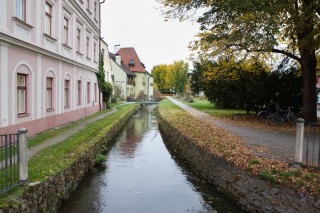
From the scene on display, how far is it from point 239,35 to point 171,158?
251 inches

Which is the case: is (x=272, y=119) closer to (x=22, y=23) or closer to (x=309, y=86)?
(x=309, y=86)

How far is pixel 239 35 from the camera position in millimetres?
14406

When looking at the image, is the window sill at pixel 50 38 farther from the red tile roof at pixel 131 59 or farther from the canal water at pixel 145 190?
the red tile roof at pixel 131 59

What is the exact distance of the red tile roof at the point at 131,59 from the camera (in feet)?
241

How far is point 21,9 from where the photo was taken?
39.2ft

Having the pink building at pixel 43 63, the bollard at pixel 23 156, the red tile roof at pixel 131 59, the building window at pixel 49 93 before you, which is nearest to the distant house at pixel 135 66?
the red tile roof at pixel 131 59

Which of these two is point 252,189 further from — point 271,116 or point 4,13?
point 271,116

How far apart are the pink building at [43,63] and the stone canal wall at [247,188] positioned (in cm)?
673

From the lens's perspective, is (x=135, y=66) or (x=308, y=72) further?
(x=135, y=66)

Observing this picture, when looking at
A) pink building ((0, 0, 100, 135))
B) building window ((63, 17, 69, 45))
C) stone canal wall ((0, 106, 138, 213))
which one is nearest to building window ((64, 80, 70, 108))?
pink building ((0, 0, 100, 135))

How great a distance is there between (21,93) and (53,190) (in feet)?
21.4

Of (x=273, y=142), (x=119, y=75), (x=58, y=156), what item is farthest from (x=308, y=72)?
(x=119, y=75)

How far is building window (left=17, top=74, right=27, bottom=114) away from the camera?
11.9 meters

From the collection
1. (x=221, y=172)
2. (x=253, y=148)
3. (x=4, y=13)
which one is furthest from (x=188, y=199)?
(x=4, y=13)
